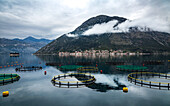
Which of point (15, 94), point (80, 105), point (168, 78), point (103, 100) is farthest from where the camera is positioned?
point (168, 78)

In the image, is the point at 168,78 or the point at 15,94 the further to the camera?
the point at 168,78

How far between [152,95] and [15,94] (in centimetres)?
4704

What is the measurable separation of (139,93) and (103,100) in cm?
1448

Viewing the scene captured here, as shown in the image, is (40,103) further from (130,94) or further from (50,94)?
(130,94)

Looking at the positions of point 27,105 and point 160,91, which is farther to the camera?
point 160,91

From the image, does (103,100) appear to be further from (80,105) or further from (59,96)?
(59,96)

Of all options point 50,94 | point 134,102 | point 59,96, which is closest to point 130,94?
point 134,102

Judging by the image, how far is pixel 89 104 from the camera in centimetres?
3447

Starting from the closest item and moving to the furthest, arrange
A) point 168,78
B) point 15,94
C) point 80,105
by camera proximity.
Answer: point 80,105 < point 15,94 < point 168,78

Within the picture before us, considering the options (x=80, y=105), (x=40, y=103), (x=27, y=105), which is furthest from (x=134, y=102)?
(x=27, y=105)

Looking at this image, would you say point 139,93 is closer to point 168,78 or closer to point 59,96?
point 59,96

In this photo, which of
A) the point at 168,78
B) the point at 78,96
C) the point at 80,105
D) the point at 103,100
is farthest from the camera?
the point at 168,78

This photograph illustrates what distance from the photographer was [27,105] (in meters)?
34.3

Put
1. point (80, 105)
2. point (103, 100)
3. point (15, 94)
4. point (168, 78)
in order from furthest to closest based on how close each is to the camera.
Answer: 1. point (168, 78)
2. point (15, 94)
3. point (103, 100)
4. point (80, 105)
